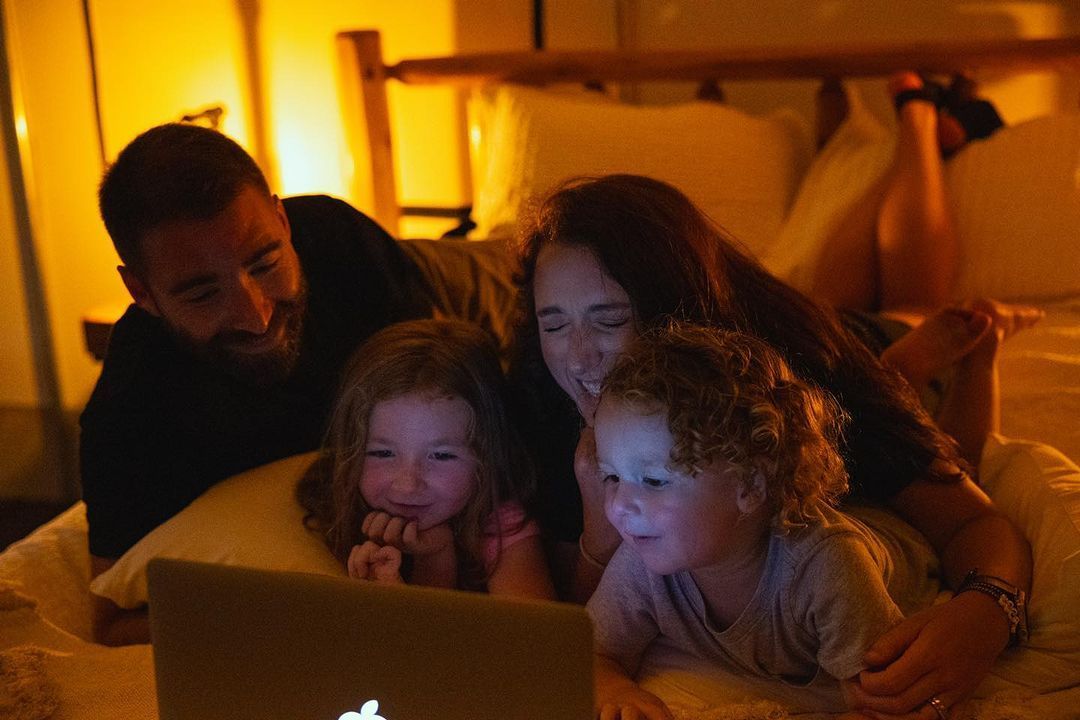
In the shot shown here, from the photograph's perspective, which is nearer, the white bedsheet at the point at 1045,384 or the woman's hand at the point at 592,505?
the woman's hand at the point at 592,505

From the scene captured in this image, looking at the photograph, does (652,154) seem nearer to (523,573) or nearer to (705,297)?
(705,297)

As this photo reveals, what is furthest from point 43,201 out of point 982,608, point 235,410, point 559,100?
point 982,608

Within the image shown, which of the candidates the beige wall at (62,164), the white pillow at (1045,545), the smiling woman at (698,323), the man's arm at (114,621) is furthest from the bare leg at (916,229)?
the beige wall at (62,164)

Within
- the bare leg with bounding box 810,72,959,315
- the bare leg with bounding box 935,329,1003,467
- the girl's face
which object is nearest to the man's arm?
the girl's face

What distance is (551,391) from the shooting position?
4.49ft

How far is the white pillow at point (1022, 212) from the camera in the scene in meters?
1.99

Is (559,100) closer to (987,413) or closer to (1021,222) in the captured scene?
(1021,222)

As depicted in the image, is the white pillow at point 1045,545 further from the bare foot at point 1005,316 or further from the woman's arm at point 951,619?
the bare foot at point 1005,316

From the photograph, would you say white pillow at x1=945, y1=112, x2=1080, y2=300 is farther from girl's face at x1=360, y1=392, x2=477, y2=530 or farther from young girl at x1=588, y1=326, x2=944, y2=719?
girl's face at x1=360, y1=392, x2=477, y2=530

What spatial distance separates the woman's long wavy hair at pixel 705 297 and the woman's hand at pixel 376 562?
25cm

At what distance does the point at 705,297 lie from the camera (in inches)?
47.6

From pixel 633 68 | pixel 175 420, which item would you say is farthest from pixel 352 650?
pixel 633 68

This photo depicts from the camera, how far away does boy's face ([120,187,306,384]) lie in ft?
4.51

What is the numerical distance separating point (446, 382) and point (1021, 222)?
125 cm
